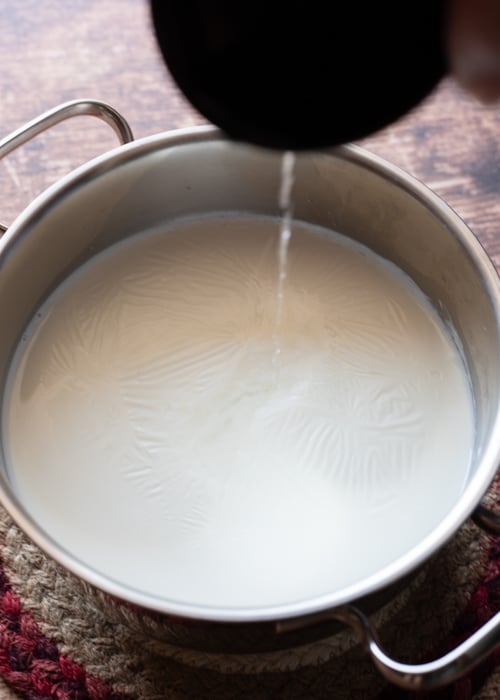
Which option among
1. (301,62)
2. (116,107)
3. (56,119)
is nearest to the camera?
(301,62)

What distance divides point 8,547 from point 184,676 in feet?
0.73

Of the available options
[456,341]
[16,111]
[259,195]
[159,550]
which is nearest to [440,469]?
[456,341]

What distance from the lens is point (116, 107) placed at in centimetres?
128

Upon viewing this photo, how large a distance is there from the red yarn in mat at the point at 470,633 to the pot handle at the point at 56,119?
601 millimetres

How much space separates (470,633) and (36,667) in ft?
1.36

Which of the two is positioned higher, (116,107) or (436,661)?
(116,107)

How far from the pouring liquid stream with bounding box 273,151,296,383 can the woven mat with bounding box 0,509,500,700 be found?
0.96 feet

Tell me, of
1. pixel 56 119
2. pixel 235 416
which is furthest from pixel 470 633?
pixel 56 119

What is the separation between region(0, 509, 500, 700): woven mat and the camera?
34.7 inches

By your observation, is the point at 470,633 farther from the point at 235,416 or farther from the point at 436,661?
the point at 235,416

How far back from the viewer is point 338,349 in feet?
3.51

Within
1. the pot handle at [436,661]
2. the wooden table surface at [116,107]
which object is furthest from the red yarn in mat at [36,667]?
the wooden table surface at [116,107]

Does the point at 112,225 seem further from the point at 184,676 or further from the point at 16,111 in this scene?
the point at 184,676

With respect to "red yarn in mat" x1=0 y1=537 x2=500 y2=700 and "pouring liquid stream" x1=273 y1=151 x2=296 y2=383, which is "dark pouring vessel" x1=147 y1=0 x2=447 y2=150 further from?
"red yarn in mat" x1=0 y1=537 x2=500 y2=700
